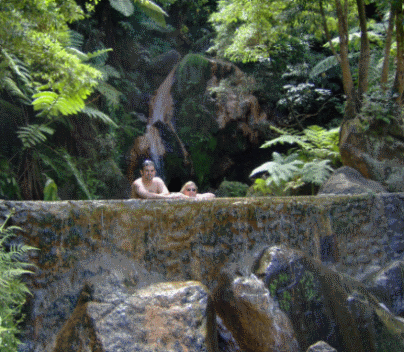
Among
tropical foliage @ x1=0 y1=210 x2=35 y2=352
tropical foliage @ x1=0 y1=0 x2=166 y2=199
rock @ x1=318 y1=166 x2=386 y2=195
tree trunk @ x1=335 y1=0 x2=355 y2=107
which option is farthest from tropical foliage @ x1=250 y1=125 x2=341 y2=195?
tropical foliage @ x1=0 y1=210 x2=35 y2=352

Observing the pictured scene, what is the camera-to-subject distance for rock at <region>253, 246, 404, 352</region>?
128 inches

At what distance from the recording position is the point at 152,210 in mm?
3332

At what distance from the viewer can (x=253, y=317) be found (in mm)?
3096

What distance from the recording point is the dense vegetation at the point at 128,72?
533cm

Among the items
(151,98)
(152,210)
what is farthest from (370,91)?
(151,98)

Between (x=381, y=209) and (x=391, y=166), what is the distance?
1.69 m

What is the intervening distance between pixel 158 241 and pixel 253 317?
1.02 m

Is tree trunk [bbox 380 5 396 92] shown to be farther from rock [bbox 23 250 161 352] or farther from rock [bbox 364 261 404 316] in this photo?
rock [bbox 23 250 161 352]

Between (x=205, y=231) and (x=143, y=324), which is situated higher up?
(x=205, y=231)

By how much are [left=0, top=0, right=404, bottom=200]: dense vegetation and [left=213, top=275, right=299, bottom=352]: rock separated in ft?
11.6

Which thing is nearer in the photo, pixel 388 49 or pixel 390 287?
pixel 390 287

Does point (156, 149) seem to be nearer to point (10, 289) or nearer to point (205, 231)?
point (205, 231)

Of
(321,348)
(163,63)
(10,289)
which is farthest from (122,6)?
(321,348)

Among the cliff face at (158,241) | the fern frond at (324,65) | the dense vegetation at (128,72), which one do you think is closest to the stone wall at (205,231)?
the cliff face at (158,241)
